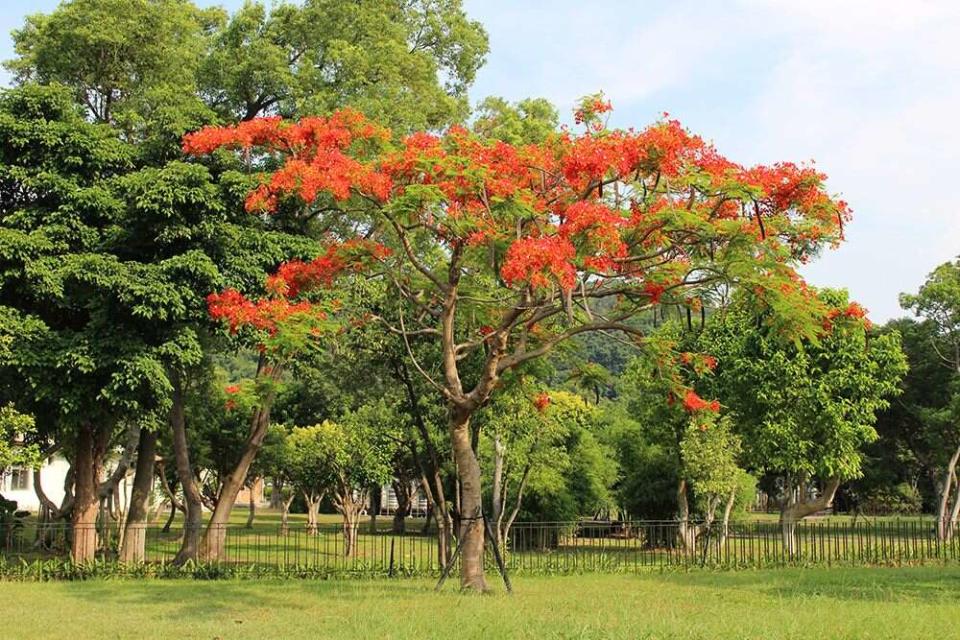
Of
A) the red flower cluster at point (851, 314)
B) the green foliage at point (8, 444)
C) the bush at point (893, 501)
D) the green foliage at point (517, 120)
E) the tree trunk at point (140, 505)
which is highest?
the green foliage at point (517, 120)

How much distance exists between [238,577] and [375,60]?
11181 mm

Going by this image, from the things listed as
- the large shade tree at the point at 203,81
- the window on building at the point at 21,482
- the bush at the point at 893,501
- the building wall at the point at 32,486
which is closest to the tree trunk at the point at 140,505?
the large shade tree at the point at 203,81

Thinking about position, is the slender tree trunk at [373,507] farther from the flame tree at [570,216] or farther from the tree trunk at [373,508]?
the flame tree at [570,216]

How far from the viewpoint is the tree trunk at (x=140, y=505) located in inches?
830

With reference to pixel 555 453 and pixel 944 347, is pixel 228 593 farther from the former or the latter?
pixel 944 347

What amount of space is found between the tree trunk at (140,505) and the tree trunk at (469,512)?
33.8 ft

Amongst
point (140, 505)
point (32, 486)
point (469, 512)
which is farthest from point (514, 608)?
point (32, 486)

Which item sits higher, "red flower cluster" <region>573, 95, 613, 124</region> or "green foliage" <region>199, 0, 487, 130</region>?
"green foliage" <region>199, 0, 487, 130</region>

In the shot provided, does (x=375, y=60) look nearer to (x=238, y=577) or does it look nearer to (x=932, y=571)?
(x=238, y=577)

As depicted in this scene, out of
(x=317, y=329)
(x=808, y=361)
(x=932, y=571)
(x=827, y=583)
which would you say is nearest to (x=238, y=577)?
(x=317, y=329)

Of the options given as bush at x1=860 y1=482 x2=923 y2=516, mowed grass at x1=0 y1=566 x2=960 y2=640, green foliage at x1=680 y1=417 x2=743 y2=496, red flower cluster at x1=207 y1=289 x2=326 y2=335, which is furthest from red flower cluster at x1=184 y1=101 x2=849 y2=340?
bush at x1=860 y1=482 x2=923 y2=516

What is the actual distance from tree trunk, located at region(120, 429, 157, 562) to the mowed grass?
13.0 ft

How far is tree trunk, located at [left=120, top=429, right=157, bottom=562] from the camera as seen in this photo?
69.2ft

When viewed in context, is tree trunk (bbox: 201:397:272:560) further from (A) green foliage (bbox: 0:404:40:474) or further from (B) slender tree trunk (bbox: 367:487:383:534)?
(B) slender tree trunk (bbox: 367:487:383:534)
